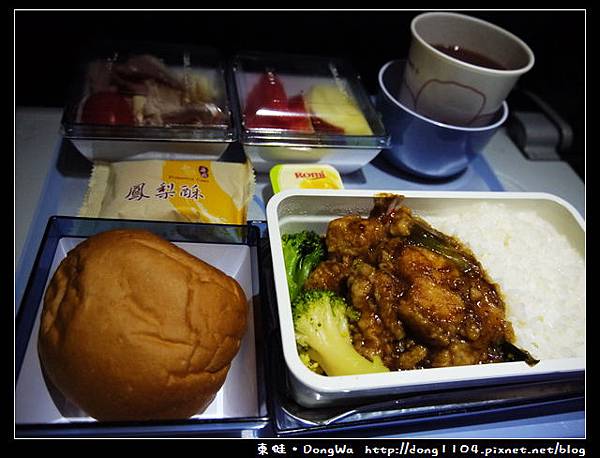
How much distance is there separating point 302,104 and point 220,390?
105 cm

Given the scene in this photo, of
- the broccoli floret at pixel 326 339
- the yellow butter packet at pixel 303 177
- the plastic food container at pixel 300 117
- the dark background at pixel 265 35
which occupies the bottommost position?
the broccoli floret at pixel 326 339

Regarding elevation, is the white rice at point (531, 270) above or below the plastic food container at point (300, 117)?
below

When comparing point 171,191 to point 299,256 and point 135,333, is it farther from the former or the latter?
point 135,333

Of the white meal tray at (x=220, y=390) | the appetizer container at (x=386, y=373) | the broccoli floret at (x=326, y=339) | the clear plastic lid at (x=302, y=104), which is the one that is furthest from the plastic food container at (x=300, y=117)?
the broccoli floret at (x=326, y=339)

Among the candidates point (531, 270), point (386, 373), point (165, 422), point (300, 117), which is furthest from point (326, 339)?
point (300, 117)

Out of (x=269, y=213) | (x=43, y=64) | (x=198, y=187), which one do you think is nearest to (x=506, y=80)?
(x=269, y=213)

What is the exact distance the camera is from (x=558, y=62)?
2.27 metres

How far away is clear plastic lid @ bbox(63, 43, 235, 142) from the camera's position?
1.54 meters

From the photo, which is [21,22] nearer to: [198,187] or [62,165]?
[62,165]

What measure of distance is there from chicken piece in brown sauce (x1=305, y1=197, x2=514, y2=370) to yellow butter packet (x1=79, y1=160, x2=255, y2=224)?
1.19 feet

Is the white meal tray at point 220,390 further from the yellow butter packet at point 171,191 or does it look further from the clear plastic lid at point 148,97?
the clear plastic lid at point 148,97

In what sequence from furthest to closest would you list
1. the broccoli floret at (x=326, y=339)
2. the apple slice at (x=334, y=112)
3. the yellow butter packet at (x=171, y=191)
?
the apple slice at (x=334, y=112)
the yellow butter packet at (x=171, y=191)
the broccoli floret at (x=326, y=339)

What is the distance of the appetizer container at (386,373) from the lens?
1013 millimetres

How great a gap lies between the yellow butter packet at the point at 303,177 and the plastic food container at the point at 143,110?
0.64 ft
